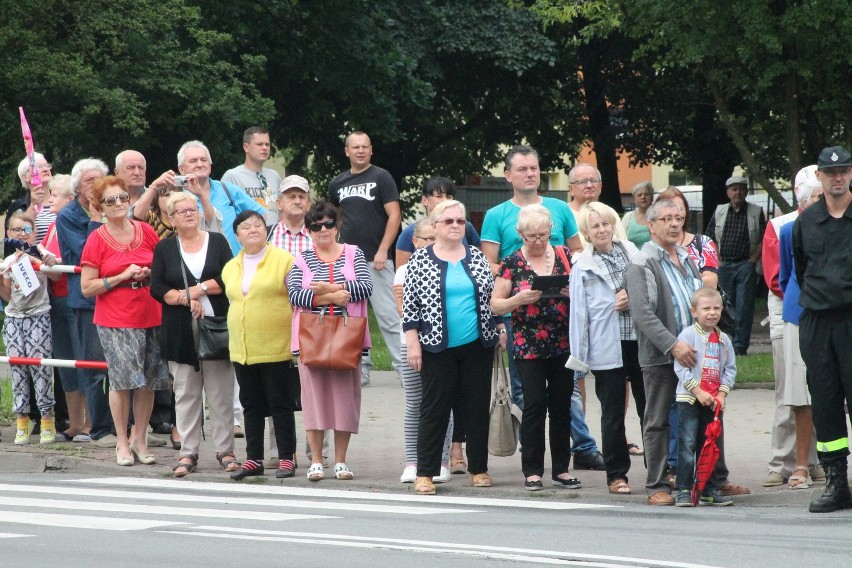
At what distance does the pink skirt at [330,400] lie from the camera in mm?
10805

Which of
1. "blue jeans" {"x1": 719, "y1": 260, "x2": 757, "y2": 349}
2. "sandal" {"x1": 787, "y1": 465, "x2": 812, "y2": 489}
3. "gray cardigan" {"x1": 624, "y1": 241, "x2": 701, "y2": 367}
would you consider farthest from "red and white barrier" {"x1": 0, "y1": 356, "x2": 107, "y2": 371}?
"blue jeans" {"x1": 719, "y1": 260, "x2": 757, "y2": 349}

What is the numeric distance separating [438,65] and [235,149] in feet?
22.1

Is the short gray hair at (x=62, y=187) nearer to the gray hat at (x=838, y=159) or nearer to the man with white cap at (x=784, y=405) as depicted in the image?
the man with white cap at (x=784, y=405)

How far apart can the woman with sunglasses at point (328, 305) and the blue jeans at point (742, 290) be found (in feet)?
32.7

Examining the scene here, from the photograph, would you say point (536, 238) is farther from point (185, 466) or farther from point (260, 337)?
point (185, 466)

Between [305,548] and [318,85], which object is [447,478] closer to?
[305,548]

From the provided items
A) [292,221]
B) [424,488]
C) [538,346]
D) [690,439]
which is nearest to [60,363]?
[292,221]

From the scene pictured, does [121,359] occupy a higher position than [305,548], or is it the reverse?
[121,359]

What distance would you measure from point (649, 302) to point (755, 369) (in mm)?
8093

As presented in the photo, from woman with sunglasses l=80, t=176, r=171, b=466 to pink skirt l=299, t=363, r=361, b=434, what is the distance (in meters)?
1.40

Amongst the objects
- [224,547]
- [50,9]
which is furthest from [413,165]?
[224,547]

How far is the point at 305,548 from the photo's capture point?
7.66 m

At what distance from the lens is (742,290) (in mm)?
20141

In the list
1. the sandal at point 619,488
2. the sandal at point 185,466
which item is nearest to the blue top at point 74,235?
the sandal at point 185,466
